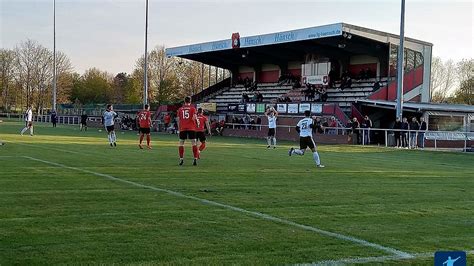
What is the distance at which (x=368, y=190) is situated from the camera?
452 inches

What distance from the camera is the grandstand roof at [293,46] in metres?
41.5

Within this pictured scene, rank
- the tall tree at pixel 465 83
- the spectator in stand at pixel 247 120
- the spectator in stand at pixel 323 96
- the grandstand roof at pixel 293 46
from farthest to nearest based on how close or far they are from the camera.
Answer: the tall tree at pixel 465 83 → the spectator in stand at pixel 323 96 → the spectator in stand at pixel 247 120 → the grandstand roof at pixel 293 46

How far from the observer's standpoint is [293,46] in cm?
4897

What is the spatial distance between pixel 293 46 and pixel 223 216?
42.2 m

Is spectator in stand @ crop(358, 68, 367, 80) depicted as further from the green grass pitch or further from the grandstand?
the green grass pitch

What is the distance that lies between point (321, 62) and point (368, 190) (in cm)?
3666

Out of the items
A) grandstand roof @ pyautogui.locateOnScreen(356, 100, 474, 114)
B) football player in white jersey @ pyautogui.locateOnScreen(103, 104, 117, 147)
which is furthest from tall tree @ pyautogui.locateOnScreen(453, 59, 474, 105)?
football player in white jersey @ pyautogui.locateOnScreen(103, 104, 117, 147)

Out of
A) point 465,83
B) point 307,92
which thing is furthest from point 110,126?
point 465,83

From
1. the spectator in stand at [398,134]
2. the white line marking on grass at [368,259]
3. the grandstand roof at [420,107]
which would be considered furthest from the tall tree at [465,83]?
the white line marking on grass at [368,259]

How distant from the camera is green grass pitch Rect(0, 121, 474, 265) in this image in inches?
232

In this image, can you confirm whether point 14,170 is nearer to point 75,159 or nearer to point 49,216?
point 75,159

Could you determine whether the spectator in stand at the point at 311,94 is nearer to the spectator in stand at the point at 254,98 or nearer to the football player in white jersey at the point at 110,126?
the spectator in stand at the point at 254,98

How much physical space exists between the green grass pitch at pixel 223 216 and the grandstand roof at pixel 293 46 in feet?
94.2

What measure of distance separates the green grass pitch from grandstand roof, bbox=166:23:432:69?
94.2 feet
